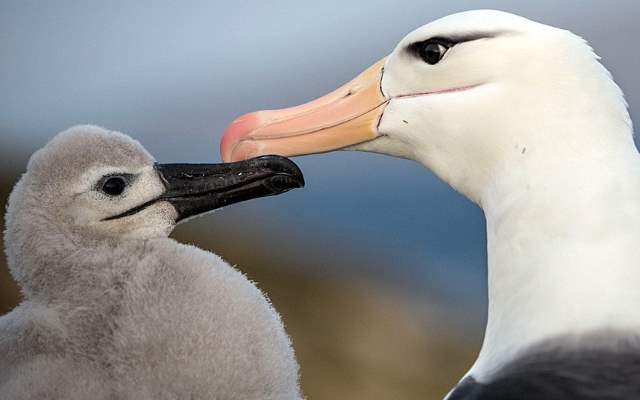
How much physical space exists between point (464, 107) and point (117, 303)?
2.56 feet

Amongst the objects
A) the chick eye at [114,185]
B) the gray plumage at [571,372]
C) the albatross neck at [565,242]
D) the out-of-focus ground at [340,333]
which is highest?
the chick eye at [114,185]

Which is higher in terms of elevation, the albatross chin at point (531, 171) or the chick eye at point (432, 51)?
the chick eye at point (432, 51)

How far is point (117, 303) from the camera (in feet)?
6.15

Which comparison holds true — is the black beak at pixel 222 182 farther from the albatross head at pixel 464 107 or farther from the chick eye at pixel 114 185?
the albatross head at pixel 464 107

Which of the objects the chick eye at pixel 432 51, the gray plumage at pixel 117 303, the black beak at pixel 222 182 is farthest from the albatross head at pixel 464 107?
the gray plumage at pixel 117 303

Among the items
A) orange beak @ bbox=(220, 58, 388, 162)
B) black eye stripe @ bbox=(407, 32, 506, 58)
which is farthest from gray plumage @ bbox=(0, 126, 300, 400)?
black eye stripe @ bbox=(407, 32, 506, 58)

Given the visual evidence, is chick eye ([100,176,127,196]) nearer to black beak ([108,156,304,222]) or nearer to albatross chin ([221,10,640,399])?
black beak ([108,156,304,222])

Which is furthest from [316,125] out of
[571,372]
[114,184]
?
[571,372]

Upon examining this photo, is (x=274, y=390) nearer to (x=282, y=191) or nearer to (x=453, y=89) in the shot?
(x=282, y=191)

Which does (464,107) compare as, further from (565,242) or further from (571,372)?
(571,372)

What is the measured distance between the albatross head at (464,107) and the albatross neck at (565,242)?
23 millimetres

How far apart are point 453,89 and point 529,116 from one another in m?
0.25

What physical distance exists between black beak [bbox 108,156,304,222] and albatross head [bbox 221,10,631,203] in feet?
0.91

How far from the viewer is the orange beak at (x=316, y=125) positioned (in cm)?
228
